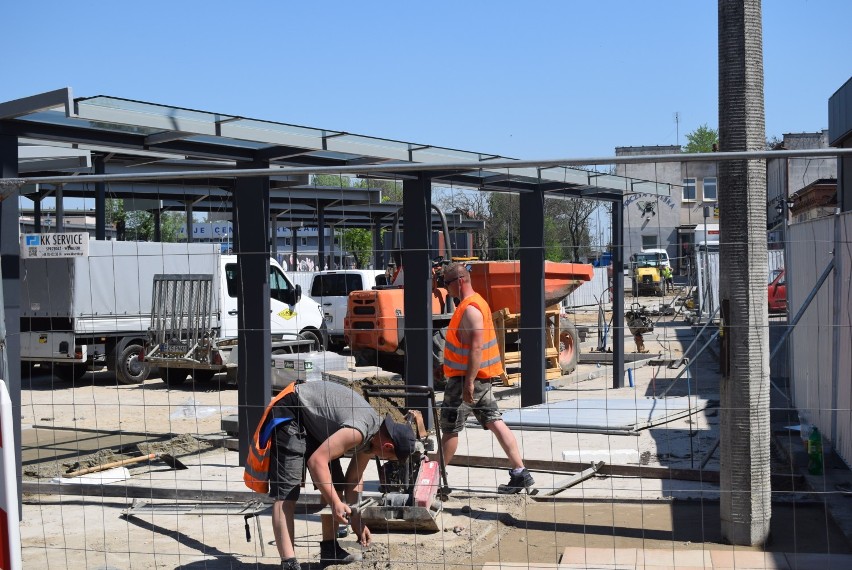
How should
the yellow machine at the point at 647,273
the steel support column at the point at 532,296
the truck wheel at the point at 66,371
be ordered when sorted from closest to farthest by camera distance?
the yellow machine at the point at 647,273 < the steel support column at the point at 532,296 < the truck wheel at the point at 66,371

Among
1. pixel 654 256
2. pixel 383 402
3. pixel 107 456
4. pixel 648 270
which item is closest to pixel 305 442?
pixel 654 256

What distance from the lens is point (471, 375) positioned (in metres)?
7.72

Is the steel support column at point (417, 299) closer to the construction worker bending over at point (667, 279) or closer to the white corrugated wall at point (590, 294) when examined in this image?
the construction worker bending over at point (667, 279)

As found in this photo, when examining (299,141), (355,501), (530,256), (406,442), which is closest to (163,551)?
(355,501)

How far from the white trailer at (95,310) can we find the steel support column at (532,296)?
631 cm

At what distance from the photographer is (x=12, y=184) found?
21.2 ft

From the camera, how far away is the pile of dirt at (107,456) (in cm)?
927

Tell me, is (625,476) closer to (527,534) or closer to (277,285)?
(527,534)

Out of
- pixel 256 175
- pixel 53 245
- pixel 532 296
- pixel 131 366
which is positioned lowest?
pixel 131 366

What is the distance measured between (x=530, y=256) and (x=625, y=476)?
425 centimetres

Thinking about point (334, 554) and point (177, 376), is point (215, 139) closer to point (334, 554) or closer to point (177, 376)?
point (334, 554)

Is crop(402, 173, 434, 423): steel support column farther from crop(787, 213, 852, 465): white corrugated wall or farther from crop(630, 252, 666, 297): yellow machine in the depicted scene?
crop(787, 213, 852, 465): white corrugated wall

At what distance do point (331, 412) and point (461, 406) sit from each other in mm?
2228

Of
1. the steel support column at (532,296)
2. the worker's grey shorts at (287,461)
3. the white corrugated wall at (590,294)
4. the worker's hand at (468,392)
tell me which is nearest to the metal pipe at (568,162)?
the worker's grey shorts at (287,461)
